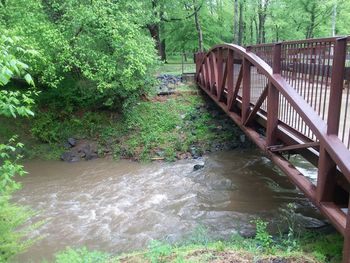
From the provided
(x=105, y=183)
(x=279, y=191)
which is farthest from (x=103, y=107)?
(x=279, y=191)

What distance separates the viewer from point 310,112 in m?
4.72

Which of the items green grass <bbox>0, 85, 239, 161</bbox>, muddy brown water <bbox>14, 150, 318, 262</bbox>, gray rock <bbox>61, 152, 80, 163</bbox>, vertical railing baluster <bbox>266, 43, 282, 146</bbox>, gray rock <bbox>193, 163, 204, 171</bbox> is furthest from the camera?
green grass <bbox>0, 85, 239, 161</bbox>

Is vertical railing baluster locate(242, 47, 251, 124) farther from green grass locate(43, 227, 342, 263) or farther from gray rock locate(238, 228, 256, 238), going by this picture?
green grass locate(43, 227, 342, 263)

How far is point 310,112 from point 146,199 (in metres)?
5.43

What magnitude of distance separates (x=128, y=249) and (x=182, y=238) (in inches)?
43.3

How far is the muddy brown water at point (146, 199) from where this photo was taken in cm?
702

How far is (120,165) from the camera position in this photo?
39.3 ft

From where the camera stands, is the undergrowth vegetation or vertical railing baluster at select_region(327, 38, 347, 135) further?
the undergrowth vegetation

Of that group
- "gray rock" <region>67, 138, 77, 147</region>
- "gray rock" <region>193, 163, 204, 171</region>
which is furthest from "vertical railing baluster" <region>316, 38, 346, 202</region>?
"gray rock" <region>67, 138, 77, 147</region>

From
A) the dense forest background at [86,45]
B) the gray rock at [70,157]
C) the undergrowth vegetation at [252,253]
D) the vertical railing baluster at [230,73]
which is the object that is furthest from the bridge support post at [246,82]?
the gray rock at [70,157]

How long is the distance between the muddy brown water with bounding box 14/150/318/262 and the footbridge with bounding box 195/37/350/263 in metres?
2.06

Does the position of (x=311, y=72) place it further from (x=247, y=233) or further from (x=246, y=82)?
(x=247, y=233)

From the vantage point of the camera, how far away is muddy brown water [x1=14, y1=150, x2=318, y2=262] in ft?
23.0

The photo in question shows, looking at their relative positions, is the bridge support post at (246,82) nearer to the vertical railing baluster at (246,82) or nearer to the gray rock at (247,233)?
the vertical railing baluster at (246,82)
